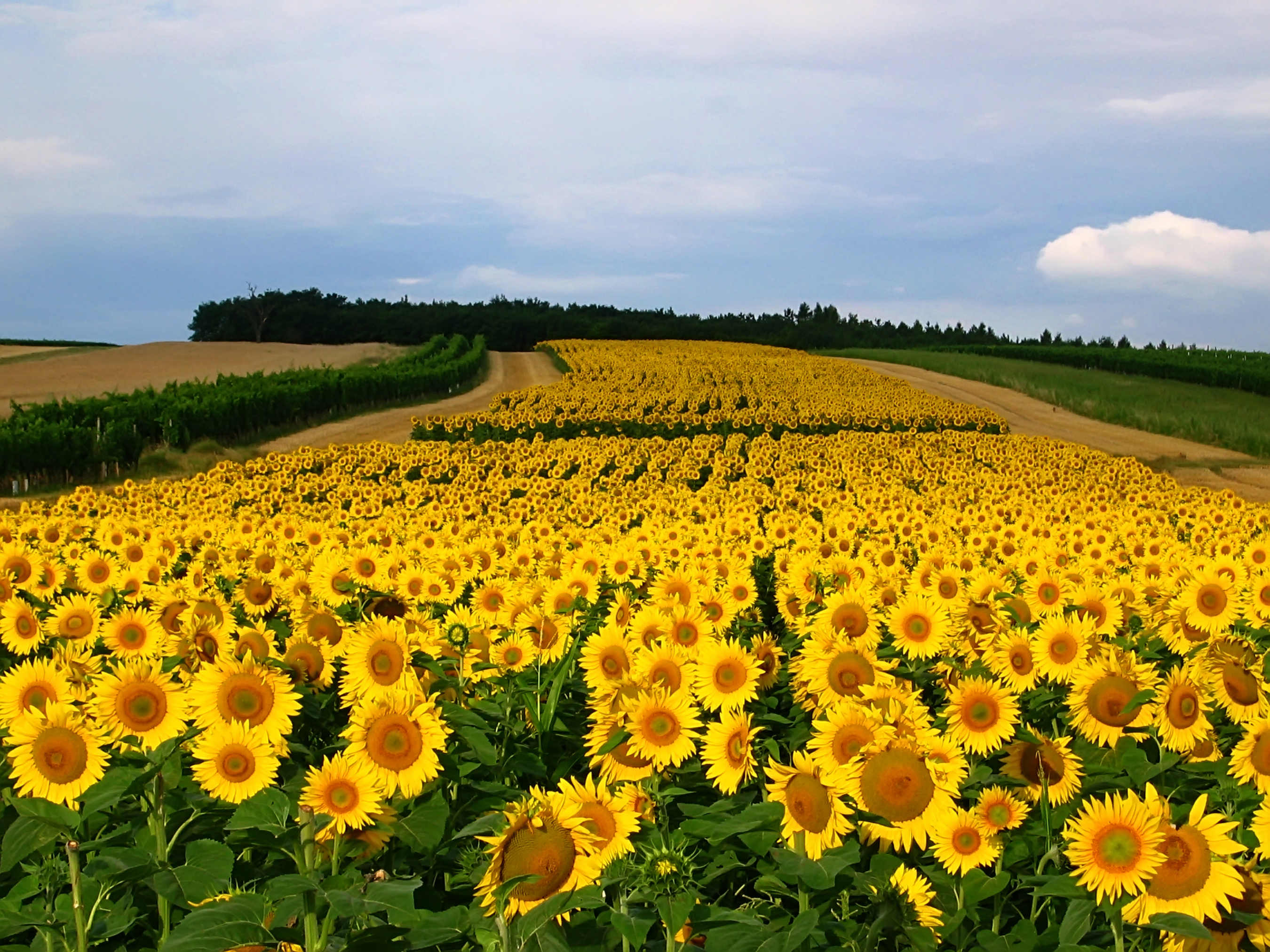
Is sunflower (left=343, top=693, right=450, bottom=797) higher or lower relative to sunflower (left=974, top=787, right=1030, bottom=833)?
higher

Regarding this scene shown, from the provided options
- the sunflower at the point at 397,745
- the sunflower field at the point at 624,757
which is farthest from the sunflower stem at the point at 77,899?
the sunflower at the point at 397,745

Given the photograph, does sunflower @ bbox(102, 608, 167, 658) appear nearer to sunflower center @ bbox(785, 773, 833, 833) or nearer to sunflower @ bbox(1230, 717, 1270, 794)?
sunflower center @ bbox(785, 773, 833, 833)

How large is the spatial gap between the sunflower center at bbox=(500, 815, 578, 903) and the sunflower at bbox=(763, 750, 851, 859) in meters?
0.76

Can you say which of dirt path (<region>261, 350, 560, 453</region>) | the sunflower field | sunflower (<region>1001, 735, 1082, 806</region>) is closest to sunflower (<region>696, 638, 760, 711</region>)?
the sunflower field

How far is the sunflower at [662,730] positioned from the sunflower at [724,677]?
17.1 inches

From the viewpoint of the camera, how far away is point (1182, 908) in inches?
110

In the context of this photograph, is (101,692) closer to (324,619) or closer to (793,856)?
(324,619)

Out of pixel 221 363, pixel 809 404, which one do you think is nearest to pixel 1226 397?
pixel 809 404

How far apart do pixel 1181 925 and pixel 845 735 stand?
954 millimetres

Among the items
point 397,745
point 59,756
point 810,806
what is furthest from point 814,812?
point 59,756

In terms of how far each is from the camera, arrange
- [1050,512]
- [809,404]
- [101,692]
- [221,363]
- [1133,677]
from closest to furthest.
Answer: [101,692] < [1133,677] < [1050,512] < [809,404] < [221,363]

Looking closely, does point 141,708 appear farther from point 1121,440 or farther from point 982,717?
point 1121,440

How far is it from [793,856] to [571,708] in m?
1.69

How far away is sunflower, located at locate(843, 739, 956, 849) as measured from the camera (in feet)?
9.78
